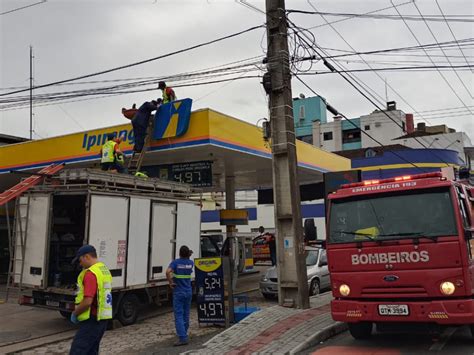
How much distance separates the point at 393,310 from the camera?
6.75 m

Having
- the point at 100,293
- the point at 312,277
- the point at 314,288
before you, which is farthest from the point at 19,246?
the point at 314,288

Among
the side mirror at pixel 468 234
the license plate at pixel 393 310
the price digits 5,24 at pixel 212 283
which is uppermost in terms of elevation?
the side mirror at pixel 468 234

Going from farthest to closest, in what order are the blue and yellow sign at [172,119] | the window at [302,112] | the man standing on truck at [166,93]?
the window at [302,112], the man standing on truck at [166,93], the blue and yellow sign at [172,119]

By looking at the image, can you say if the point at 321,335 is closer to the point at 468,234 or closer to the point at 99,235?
the point at 468,234

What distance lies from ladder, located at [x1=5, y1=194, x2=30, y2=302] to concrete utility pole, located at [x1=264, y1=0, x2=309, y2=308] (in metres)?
5.49

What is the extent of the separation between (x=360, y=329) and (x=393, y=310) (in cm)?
122

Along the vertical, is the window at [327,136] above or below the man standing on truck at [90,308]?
above

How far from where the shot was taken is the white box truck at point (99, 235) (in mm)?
9602

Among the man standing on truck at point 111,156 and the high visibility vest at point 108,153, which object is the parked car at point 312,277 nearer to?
the man standing on truck at point 111,156

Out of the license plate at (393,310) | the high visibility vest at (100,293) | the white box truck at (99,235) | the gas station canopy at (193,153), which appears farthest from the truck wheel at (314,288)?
the high visibility vest at (100,293)

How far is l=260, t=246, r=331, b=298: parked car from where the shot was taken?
13773 millimetres

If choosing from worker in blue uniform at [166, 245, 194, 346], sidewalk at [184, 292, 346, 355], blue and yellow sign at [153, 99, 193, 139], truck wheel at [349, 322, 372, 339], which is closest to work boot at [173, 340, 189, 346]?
worker in blue uniform at [166, 245, 194, 346]

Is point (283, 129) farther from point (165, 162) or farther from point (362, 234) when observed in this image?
point (165, 162)

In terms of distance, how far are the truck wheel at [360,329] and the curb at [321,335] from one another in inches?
22.3
